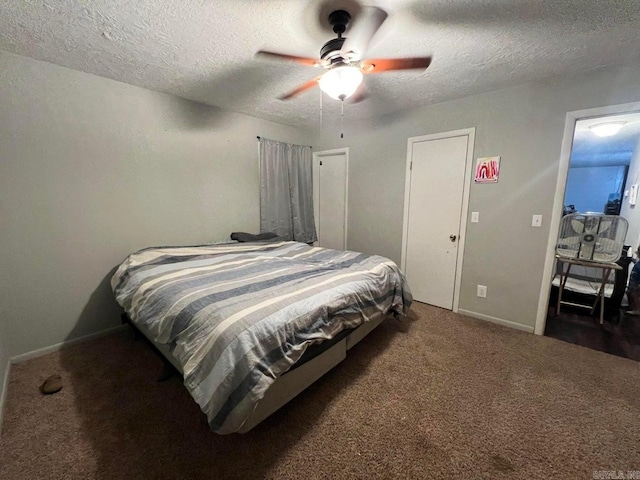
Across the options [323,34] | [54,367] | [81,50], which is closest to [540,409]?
[323,34]

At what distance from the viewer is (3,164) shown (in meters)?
1.89

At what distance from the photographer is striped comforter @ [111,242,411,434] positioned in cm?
116

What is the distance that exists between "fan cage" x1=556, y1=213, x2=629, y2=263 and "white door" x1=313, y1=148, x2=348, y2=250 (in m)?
2.49

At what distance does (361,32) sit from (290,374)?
6.76 ft

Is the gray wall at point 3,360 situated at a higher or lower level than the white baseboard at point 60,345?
higher

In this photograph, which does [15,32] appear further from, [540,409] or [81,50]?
[540,409]

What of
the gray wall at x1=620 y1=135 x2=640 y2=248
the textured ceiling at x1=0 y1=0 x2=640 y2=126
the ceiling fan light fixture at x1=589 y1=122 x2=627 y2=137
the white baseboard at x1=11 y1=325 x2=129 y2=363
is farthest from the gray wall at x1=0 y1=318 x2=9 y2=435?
the gray wall at x1=620 y1=135 x2=640 y2=248

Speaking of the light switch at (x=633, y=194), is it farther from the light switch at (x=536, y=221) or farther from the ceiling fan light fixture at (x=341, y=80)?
the ceiling fan light fixture at (x=341, y=80)

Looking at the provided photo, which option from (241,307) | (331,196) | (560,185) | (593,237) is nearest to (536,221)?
(560,185)

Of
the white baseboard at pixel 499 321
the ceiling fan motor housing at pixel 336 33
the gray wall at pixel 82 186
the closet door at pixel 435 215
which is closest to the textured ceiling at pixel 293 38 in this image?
the ceiling fan motor housing at pixel 336 33

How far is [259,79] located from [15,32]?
5.13 feet

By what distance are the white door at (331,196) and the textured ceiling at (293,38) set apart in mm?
1543

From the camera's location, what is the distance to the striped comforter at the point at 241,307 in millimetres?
1155

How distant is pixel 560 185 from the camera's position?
2.29m
